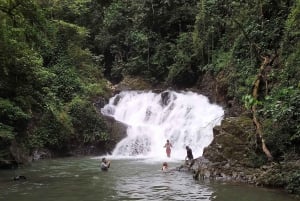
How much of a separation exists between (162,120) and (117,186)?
13.4m

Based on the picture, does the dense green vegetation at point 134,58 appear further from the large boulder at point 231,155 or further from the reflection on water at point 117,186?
the reflection on water at point 117,186

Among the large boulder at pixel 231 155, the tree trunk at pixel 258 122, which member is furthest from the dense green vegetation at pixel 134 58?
the large boulder at pixel 231 155

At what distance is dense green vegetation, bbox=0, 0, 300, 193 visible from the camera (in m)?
15.6

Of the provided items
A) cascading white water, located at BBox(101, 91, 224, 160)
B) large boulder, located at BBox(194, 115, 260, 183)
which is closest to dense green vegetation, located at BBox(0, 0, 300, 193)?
large boulder, located at BBox(194, 115, 260, 183)

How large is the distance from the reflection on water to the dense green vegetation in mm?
1872

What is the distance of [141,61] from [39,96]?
60.3 ft

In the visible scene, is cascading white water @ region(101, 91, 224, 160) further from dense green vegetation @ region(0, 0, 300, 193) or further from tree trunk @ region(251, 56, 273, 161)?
tree trunk @ region(251, 56, 273, 161)

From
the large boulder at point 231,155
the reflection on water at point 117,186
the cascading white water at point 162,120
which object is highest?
the cascading white water at point 162,120

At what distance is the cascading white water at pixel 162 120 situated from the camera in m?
25.5

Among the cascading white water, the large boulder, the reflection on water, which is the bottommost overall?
the reflection on water

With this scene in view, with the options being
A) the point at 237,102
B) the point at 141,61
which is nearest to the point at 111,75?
the point at 141,61

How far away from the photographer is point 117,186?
15.9 meters

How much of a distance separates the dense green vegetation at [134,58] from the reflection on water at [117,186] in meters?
1.87

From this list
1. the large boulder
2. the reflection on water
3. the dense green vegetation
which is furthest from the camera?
the large boulder
